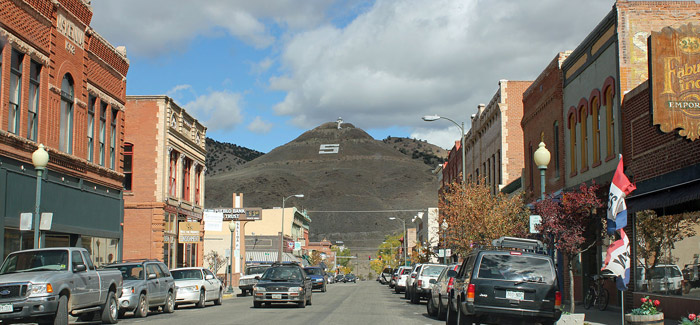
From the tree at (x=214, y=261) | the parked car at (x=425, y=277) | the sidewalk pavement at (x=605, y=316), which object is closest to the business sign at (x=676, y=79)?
the sidewalk pavement at (x=605, y=316)

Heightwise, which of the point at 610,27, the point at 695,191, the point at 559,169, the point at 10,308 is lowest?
the point at 10,308

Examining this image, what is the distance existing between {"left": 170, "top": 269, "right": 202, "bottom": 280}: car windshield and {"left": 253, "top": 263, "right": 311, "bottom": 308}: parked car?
10.4 feet

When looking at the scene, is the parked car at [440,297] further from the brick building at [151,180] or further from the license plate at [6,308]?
the brick building at [151,180]

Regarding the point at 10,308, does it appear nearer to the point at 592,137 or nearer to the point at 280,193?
the point at 592,137

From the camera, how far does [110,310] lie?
18.7m

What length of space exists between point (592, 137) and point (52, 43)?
20.1 meters

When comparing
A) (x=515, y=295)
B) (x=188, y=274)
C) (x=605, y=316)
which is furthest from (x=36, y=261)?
(x=605, y=316)

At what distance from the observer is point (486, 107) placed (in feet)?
163

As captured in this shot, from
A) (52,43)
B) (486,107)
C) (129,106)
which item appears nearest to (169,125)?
(129,106)

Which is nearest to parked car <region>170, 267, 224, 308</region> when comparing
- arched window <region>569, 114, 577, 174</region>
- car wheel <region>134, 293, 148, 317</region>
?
car wheel <region>134, 293, 148, 317</region>

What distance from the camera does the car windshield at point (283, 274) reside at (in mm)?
26703

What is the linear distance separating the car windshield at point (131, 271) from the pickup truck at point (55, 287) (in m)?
2.62

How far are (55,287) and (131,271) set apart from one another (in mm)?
6730

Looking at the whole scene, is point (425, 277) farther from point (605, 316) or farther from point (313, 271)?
point (313, 271)
